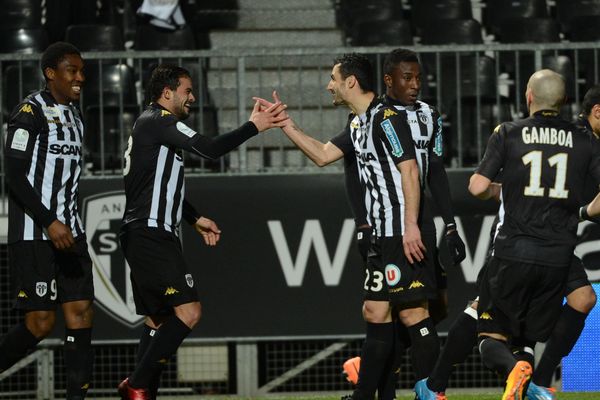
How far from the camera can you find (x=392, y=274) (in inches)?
299

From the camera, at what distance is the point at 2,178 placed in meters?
10.3

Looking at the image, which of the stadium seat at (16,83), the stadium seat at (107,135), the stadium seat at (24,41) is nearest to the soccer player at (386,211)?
the stadium seat at (107,135)

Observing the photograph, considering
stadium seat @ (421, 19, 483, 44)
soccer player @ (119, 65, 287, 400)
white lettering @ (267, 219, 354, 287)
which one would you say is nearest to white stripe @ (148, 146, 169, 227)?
soccer player @ (119, 65, 287, 400)

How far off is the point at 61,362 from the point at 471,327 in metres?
4.11

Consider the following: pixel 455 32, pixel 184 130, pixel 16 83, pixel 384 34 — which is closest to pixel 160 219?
pixel 184 130

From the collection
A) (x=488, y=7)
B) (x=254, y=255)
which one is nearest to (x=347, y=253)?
(x=254, y=255)

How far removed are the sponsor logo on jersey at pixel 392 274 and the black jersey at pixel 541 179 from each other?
0.72 meters

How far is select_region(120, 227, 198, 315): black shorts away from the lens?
7.78 m

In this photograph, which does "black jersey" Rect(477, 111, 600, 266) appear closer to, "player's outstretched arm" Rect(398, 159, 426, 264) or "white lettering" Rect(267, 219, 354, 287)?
"player's outstretched arm" Rect(398, 159, 426, 264)

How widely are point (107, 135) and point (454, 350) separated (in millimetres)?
3806

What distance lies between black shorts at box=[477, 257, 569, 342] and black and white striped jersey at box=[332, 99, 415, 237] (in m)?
0.70

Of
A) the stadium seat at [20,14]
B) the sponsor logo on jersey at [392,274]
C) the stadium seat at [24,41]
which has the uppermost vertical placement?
the stadium seat at [20,14]

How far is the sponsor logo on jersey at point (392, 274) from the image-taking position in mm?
7574

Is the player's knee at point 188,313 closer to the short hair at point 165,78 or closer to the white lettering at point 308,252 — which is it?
the short hair at point 165,78
